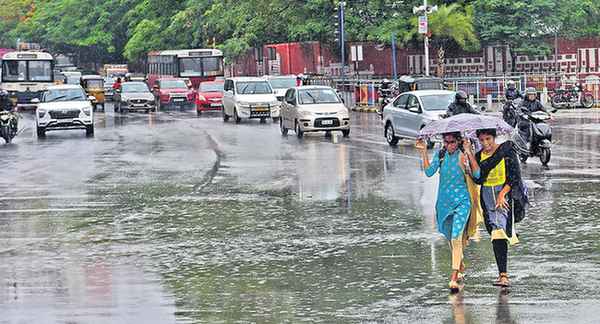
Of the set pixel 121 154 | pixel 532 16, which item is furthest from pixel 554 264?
pixel 532 16

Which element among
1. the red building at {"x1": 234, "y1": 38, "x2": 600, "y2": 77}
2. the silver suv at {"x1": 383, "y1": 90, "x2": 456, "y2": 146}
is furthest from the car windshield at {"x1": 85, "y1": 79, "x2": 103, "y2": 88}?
the silver suv at {"x1": 383, "y1": 90, "x2": 456, "y2": 146}

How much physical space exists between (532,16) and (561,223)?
45062 millimetres

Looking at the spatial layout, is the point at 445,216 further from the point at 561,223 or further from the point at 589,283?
the point at 561,223

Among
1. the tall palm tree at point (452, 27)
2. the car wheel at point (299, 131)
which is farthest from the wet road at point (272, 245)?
the tall palm tree at point (452, 27)

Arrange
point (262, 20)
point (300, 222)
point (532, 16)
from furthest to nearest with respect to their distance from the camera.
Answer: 1. point (262, 20)
2. point (532, 16)
3. point (300, 222)

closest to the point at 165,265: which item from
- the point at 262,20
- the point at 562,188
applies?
the point at 562,188

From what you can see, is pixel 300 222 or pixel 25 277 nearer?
pixel 25 277

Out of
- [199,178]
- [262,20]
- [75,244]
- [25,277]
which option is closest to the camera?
[25,277]

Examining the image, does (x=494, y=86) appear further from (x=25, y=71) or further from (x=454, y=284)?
(x=454, y=284)

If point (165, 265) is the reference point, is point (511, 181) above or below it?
above

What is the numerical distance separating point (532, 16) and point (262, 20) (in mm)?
18668

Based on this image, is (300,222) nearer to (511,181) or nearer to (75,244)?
(75,244)

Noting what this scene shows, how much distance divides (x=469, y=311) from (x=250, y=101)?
35.8 meters

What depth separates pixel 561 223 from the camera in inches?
602
